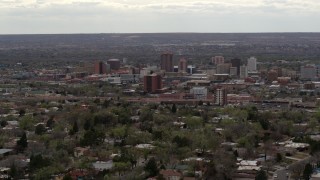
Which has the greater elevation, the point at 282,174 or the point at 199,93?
the point at 282,174

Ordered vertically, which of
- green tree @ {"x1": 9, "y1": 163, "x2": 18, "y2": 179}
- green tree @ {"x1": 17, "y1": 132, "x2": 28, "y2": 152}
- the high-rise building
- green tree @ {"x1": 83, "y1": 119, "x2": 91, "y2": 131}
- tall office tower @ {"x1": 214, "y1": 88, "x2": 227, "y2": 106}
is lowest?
the high-rise building

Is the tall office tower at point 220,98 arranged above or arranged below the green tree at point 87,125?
below

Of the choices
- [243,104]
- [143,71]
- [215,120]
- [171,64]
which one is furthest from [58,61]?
[215,120]

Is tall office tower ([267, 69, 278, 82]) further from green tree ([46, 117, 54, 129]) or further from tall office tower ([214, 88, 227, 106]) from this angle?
green tree ([46, 117, 54, 129])

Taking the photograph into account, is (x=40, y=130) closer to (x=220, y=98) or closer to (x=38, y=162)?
(x=38, y=162)

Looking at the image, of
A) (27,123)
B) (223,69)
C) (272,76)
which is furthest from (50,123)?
(223,69)

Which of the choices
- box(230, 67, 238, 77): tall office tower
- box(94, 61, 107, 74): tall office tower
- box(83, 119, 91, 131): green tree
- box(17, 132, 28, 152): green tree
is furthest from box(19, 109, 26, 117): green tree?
box(230, 67, 238, 77): tall office tower

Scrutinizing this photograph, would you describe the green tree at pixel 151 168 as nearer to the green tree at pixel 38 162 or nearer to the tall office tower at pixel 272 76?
the green tree at pixel 38 162

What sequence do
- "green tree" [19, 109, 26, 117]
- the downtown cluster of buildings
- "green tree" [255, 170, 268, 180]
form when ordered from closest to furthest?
"green tree" [255, 170, 268, 180] → "green tree" [19, 109, 26, 117] → the downtown cluster of buildings

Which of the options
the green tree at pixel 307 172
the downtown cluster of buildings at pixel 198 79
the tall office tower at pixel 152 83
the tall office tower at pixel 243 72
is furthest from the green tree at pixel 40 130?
the tall office tower at pixel 243 72

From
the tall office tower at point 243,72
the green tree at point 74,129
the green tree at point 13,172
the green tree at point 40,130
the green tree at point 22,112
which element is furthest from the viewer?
the tall office tower at point 243,72
